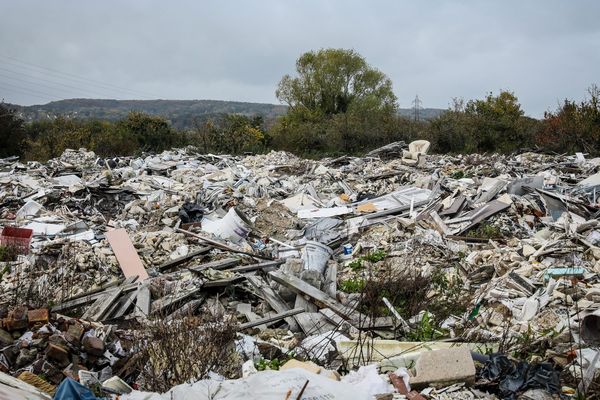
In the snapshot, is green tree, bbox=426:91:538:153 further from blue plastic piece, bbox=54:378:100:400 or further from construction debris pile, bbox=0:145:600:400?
blue plastic piece, bbox=54:378:100:400

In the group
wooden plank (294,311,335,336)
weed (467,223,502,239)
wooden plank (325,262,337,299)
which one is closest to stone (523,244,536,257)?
weed (467,223,502,239)

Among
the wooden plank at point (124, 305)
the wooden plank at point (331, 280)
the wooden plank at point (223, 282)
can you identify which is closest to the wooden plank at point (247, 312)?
the wooden plank at point (223, 282)

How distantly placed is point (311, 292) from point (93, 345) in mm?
2606

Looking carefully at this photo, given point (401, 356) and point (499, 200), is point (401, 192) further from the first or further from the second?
point (401, 356)

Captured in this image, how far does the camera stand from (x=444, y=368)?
141 inches

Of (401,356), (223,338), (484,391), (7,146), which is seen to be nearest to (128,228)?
(223,338)

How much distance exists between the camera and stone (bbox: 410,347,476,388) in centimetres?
353

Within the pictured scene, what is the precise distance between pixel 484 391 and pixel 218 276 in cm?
405

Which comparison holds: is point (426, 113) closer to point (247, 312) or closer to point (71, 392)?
point (247, 312)

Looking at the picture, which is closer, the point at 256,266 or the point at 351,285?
the point at 351,285

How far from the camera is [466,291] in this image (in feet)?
21.7

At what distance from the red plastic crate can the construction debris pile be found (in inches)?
0.9

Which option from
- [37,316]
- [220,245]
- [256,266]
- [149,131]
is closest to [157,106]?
[149,131]

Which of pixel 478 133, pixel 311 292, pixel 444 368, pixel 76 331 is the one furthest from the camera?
pixel 478 133
